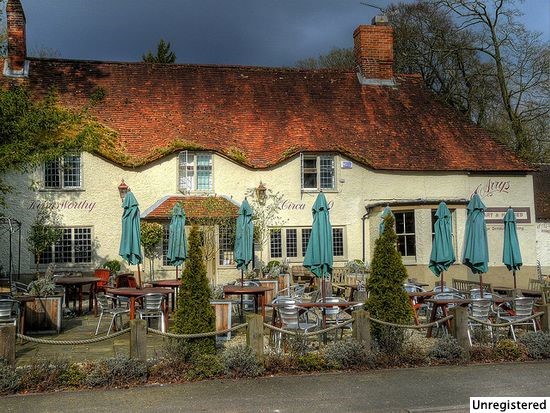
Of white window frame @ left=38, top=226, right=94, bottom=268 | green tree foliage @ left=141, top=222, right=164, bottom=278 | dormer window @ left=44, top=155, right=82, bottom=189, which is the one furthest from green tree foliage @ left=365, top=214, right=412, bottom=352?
dormer window @ left=44, top=155, right=82, bottom=189

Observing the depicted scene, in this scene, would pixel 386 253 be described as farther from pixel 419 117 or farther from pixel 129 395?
pixel 419 117

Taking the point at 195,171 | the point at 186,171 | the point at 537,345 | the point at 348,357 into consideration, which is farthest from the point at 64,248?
the point at 537,345

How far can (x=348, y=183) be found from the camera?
24.9 meters

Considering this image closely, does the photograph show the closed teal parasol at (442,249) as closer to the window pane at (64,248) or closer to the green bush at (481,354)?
the green bush at (481,354)

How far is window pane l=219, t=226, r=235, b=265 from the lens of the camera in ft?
75.4

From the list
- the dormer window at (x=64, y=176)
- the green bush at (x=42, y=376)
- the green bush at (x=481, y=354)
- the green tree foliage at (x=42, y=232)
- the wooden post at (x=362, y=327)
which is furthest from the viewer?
the dormer window at (x=64, y=176)

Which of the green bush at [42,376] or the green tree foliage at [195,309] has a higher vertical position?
the green tree foliage at [195,309]

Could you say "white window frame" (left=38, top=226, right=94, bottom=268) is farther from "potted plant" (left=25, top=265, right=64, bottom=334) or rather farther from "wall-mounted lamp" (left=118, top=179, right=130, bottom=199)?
"potted plant" (left=25, top=265, right=64, bottom=334)

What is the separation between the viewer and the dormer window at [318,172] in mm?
24859

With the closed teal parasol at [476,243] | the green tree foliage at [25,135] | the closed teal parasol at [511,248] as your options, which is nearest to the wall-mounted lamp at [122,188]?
the green tree foliage at [25,135]

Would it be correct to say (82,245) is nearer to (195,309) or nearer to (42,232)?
(42,232)

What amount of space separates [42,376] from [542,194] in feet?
105

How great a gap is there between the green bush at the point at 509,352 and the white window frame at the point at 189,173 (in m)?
14.8

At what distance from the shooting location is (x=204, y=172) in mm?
24312
